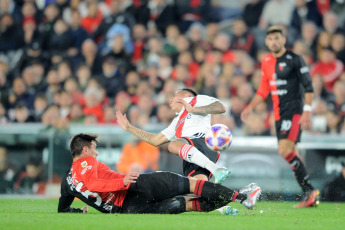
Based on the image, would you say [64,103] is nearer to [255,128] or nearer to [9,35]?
[9,35]

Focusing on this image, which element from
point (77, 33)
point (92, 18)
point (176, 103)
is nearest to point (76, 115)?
point (77, 33)

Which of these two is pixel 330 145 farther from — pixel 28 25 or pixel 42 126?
pixel 28 25

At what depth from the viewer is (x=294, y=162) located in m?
10.3

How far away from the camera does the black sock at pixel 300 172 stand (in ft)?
33.5

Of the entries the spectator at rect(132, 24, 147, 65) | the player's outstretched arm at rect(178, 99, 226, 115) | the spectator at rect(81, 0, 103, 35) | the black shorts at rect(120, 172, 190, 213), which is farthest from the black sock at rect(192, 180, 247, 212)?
the spectator at rect(81, 0, 103, 35)

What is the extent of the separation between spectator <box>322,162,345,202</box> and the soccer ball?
4.37 metres

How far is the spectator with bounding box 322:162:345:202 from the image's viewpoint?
476 inches

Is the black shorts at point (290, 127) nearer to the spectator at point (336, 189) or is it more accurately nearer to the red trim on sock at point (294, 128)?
the red trim on sock at point (294, 128)

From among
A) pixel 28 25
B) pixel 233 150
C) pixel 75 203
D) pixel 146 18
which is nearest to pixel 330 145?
pixel 233 150

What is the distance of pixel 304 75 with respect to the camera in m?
10.2

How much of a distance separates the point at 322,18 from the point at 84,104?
19.3ft

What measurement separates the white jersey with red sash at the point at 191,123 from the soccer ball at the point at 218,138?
37 centimetres

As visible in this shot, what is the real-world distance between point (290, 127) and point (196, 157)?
2662 millimetres

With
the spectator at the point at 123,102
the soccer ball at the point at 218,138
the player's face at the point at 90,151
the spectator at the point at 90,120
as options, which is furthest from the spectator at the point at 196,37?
the player's face at the point at 90,151
